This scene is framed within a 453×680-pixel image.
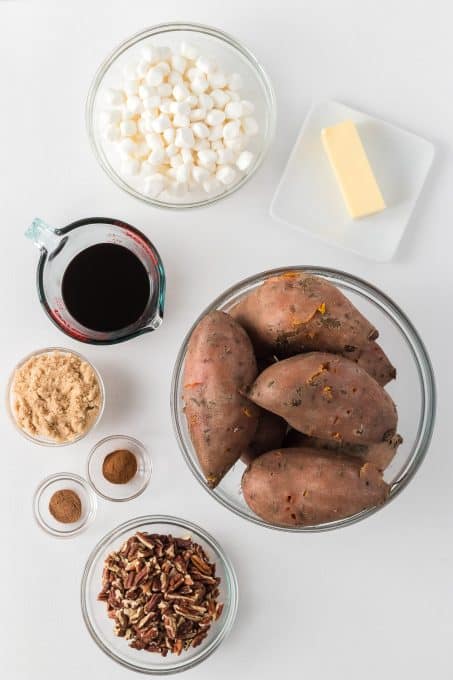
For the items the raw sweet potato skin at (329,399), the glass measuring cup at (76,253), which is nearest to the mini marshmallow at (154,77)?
the glass measuring cup at (76,253)

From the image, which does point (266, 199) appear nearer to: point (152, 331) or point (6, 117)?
point (152, 331)

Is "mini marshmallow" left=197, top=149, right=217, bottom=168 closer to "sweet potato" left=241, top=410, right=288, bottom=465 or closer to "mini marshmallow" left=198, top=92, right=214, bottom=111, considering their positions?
"mini marshmallow" left=198, top=92, right=214, bottom=111

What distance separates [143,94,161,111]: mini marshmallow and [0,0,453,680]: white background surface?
16 centimetres

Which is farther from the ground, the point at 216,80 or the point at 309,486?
the point at 216,80

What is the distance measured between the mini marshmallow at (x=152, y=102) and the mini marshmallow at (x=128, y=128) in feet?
0.13

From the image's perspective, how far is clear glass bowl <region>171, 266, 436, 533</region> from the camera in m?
1.20

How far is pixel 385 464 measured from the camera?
1102 millimetres

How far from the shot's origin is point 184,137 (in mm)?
1298

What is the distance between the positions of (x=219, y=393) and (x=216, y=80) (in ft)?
1.95

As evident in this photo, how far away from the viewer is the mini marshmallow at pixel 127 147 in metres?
1.32

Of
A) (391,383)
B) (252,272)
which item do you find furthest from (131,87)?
A: (391,383)

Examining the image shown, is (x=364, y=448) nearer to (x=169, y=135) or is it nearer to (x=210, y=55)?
(x=169, y=135)

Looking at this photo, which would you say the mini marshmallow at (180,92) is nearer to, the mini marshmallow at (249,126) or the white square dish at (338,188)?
the mini marshmallow at (249,126)

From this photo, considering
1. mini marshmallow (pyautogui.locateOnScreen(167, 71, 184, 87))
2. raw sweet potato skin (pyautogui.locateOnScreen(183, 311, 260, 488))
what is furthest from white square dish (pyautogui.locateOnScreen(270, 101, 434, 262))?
raw sweet potato skin (pyautogui.locateOnScreen(183, 311, 260, 488))
